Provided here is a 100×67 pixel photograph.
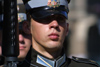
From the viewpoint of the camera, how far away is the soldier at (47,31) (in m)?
3.96

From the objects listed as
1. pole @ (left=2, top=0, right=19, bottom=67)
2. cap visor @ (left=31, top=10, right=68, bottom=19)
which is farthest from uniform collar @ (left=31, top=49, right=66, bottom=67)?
pole @ (left=2, top=0, right=19, bottom=67)

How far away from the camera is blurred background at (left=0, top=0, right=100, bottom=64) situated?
21.9 meters

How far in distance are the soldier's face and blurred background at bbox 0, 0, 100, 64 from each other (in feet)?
54.6

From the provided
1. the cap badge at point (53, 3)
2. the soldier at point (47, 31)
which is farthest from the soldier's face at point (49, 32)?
the cap badge at point (53, 3)

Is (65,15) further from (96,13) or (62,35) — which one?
(96,13)

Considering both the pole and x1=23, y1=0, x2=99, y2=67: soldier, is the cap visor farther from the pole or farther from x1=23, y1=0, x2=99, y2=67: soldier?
the pole

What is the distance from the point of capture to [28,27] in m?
4.29

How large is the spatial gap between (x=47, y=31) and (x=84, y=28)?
20.5 metres

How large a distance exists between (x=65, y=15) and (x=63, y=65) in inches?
26.7

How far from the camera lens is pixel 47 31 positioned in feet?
12.9

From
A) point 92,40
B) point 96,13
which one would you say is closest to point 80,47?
point 92,40

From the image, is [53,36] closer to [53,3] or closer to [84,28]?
[53,3]

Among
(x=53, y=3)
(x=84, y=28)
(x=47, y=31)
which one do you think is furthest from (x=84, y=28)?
(x=47, y=31)

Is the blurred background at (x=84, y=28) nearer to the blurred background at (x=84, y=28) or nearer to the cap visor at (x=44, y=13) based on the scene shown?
the blurred background at (x=84, y=28)
